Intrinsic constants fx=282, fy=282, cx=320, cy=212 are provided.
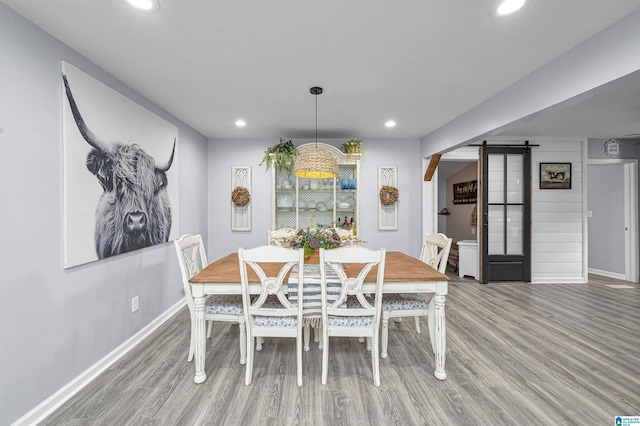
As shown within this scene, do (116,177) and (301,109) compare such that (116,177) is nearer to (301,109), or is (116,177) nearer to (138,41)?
(138,41)

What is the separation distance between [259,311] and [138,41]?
6.66 ft

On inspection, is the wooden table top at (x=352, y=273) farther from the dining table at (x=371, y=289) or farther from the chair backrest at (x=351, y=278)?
the chair backrest at (x=351, y=278)

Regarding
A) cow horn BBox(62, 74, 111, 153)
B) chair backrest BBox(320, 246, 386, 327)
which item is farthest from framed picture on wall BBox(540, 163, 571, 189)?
cow horn BBox(62, 74, 111, 153)

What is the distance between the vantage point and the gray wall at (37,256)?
155cm

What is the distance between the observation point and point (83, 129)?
81.0 inches

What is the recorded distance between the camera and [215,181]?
179 inches

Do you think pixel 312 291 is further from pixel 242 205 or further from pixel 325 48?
pixel 242 205

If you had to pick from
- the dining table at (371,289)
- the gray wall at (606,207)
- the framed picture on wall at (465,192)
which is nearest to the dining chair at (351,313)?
the dining table at (371,289)

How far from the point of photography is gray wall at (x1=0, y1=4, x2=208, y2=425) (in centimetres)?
155

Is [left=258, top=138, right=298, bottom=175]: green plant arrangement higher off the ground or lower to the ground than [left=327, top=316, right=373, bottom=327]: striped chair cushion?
higher

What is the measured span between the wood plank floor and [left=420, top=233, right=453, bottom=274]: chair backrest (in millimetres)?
748

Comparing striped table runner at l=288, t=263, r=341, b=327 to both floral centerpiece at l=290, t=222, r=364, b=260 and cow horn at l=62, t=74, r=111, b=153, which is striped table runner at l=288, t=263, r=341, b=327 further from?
cow horn at l=62, t=74, r=111, b=153

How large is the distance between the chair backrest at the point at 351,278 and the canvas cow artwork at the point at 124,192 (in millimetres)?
1793

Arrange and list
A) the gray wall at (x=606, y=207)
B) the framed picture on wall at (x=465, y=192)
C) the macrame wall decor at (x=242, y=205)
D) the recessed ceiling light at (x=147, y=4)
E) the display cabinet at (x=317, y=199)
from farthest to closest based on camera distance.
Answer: the framed picture on wall at (x=465, y=192), the gray wall at (x=606, y=207), the macrame wall decor at (x=242, y=205), the display cabinet at (x=317, y=199), the recessed ceiling light at (x=147, y=4)
